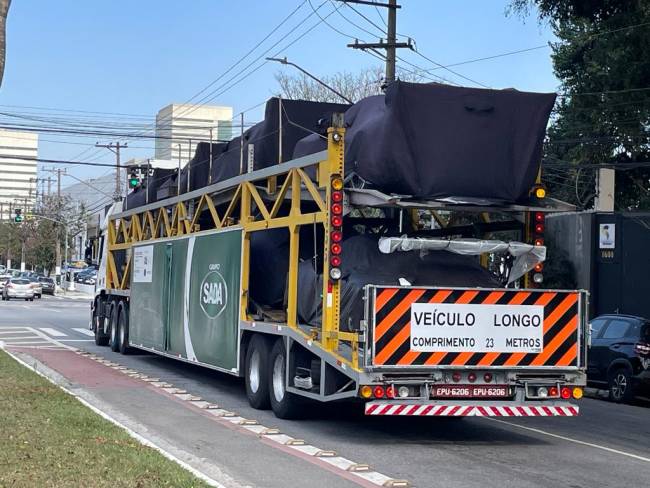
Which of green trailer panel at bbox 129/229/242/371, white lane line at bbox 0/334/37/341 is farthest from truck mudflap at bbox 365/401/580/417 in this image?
white lane line at bbox 0/334/37/341

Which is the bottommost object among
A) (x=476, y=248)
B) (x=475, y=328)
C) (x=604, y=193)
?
(x=475, y=328)

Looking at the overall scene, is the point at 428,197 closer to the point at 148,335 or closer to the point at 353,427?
the point at 353,427

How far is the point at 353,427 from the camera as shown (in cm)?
1329

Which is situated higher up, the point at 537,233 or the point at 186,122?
the point at 186,122

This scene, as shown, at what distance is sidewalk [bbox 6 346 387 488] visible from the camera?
31.3 ft

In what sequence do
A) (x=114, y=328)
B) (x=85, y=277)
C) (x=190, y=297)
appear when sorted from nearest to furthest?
1. (x=190, y=297)
2. (x=114, y=328)
3. (x=85, y=277)

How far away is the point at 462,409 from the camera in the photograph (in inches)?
452

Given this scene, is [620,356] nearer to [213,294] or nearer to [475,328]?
[213,294]

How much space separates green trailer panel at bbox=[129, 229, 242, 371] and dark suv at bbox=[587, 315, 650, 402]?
290 inches

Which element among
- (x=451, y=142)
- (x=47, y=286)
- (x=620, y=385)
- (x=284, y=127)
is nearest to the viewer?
(x=451, y=142)

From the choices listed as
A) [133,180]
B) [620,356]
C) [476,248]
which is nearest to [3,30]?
[476,248]

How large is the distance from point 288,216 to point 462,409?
3.62m

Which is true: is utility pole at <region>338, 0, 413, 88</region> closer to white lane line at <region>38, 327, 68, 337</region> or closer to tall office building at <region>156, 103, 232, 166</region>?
white lane line at <region>38, 327, 68, 337</region>

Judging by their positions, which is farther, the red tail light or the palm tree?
the red tail light
